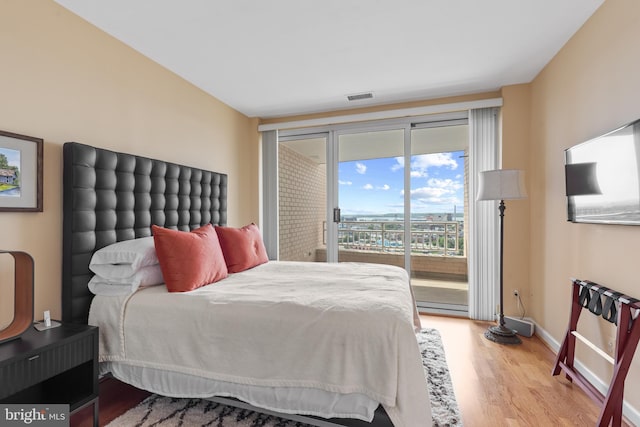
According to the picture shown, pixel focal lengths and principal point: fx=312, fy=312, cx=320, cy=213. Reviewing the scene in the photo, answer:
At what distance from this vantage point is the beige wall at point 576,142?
1808 mm

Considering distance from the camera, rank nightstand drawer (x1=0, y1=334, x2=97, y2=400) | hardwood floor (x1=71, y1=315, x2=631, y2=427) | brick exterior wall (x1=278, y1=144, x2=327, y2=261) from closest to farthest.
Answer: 1. nightstand drawer (x1=0, y1=334, x2=97, y2=400)
2. hardwood floor (x1=71, y1=315, x2=631, y2=427)
3. brick exterior wall (x1=278, y1=144, x2=327, y2=261)

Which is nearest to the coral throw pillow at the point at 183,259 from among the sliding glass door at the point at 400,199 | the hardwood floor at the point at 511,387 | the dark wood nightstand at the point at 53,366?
the dark wood nightstand at the point at 53,366

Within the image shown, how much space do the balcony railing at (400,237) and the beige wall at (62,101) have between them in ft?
7.26

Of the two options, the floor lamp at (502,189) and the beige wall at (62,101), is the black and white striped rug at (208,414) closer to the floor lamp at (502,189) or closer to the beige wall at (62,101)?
the beige wall at (62,101)

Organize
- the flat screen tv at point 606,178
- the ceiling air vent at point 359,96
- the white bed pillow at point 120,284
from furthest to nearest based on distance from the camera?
the ceiling air vent at point 359,96 < the white bed pillow at point 120,284 < the flat screen tv at point 606,178

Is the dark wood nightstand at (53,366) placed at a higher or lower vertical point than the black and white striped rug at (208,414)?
higher

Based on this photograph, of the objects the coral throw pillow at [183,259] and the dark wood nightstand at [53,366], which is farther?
the coral throw pillow at [183,259]

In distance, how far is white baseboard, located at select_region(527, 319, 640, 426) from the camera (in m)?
1.74

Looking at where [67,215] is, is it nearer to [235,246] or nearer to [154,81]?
[235,246]

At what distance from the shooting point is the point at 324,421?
1563 mm

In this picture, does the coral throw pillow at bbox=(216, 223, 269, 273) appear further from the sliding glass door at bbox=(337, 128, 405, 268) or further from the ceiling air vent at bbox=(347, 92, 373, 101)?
the ceiling air vent at bbox=(347, 92, 373, 101)

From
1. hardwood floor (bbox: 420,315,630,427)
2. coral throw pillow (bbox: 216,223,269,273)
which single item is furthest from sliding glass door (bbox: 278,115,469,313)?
coral throw pillow (bbox: 216,223,269,273)

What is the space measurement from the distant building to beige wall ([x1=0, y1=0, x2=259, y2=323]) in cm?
18

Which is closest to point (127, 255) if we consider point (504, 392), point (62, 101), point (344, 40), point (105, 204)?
point (105, 204)
